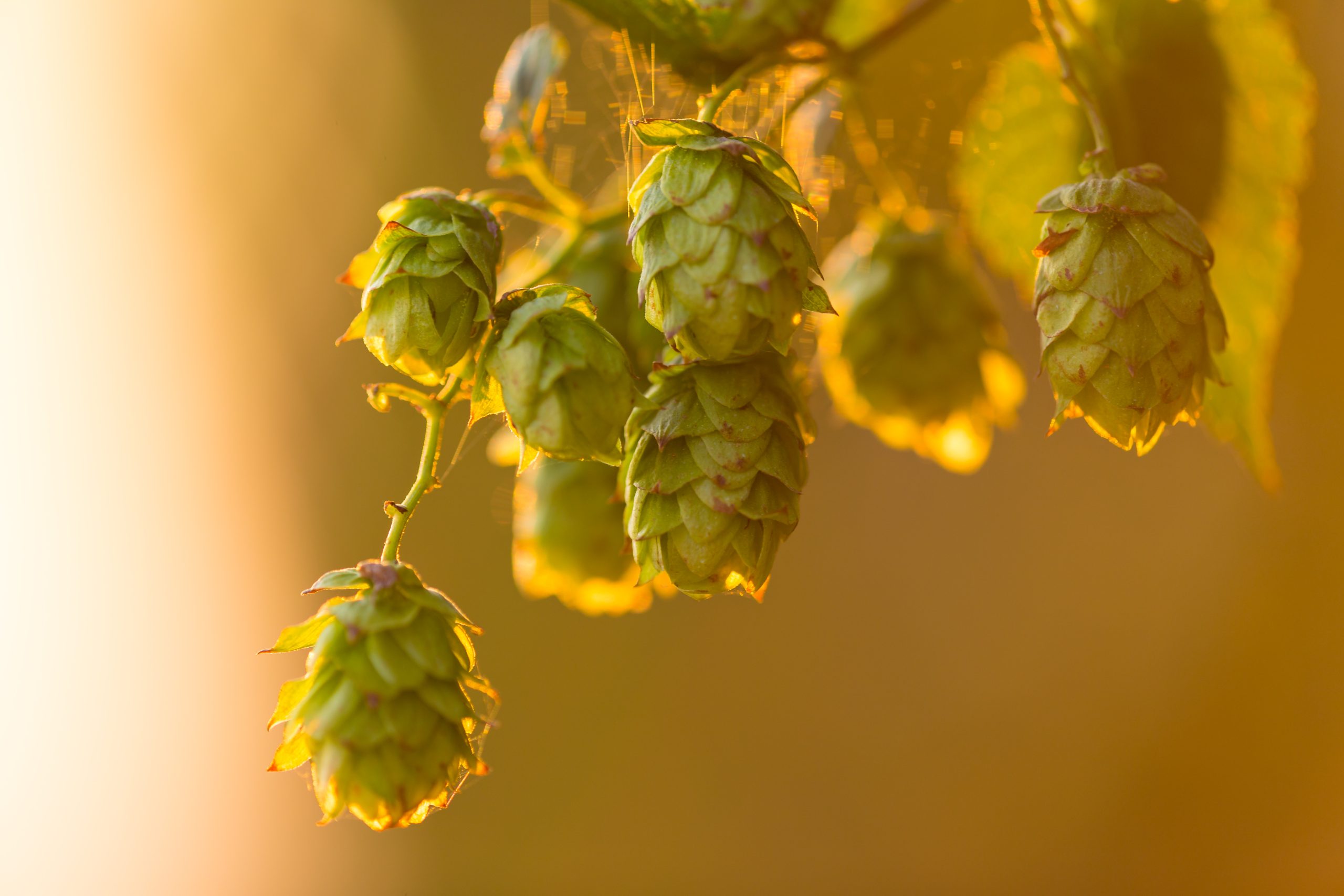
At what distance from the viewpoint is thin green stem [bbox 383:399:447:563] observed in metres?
0.65

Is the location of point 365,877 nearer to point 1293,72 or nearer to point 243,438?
point 243,438

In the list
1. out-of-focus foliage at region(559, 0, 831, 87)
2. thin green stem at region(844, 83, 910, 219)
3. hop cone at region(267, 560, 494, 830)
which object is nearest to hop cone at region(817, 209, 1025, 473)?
thin green stem at region(844, 83, 910, 219)

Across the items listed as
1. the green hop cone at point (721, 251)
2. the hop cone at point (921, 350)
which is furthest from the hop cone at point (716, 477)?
the hop cone at point (921, 350)

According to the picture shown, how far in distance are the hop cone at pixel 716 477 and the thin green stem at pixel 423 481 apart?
0.13 meters

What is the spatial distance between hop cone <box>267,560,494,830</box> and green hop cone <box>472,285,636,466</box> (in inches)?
5.3

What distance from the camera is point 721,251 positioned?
22.4 inches

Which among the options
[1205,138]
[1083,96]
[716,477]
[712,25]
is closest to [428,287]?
[716,477]

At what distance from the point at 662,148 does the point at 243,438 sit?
2.58m

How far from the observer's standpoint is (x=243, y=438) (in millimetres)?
2928

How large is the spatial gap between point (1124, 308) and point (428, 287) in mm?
416

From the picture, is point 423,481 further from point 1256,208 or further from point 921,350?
point 1256,208

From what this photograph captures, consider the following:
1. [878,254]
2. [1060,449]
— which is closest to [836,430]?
[1060,449]

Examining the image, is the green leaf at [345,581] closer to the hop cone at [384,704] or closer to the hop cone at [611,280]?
the hop cone at [384,704]

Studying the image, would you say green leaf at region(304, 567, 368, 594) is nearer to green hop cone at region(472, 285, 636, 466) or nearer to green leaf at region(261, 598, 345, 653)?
green leaf at region(261, 598, 345, 653)
